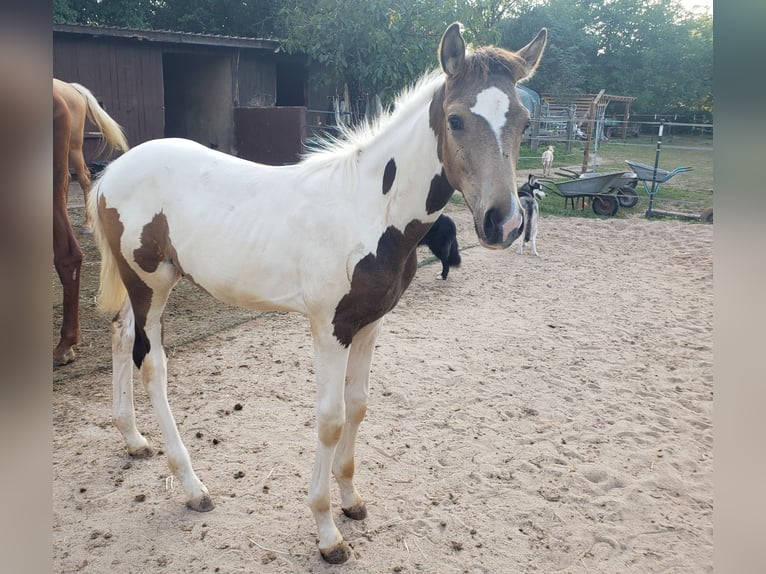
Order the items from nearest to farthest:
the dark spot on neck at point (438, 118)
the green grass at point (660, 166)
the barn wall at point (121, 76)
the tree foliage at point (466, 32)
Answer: the dark spot on neck at point (438, 118)
the tree foliage at point (466, 32)
the barn wall at point (121, 76)
the green grass at point (660, 166)

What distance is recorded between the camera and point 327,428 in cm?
250

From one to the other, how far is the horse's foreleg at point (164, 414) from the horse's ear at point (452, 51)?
1.94 metres

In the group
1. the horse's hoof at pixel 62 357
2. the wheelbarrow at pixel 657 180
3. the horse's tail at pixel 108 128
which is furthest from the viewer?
the wheelbarrow at pixel 657 180

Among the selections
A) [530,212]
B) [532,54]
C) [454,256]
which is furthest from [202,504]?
[530,212]

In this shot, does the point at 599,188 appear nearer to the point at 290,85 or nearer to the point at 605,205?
the point at 605,205

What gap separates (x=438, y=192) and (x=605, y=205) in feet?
33.0

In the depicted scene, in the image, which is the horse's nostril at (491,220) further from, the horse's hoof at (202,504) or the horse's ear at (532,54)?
the horse's hoof at (202,504)

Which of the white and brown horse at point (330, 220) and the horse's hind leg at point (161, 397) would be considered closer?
the white and brown horse at point (330, 220)

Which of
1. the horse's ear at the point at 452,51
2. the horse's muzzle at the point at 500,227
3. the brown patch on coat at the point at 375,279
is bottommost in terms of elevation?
the brown patch on coat at the point at 375,279

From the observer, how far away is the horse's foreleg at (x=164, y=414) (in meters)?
2.89

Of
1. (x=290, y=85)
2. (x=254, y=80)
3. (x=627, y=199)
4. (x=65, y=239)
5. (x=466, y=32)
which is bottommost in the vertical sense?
(x=65, y=239)

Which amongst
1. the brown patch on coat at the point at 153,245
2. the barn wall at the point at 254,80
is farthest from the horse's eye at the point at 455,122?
the barn wall at the point at 254,80
